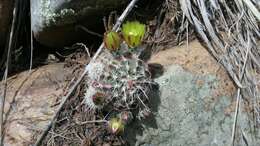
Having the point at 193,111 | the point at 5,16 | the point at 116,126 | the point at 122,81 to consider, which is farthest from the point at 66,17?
the point at 193,111

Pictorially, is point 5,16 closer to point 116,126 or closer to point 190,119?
point 116,126

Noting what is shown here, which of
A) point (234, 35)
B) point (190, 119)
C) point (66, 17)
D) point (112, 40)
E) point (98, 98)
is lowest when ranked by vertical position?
point (190, 119)

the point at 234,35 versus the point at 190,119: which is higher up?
the point at 234,35

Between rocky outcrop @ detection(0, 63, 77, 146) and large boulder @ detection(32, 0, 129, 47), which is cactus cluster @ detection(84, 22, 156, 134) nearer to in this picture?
rocky outcrop @ detection(0, 63, 77, 146)

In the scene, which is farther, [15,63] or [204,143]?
[15,63]

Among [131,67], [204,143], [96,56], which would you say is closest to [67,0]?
[96,56]

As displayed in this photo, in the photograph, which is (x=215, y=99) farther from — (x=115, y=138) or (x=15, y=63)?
(x=15, y=63)

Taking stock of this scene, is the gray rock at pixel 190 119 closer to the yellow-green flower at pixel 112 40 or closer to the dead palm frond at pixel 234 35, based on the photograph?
the dead palm frond at pixel 234 35

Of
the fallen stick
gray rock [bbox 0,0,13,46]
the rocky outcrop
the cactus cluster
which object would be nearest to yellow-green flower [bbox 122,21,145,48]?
the cactus cluster
